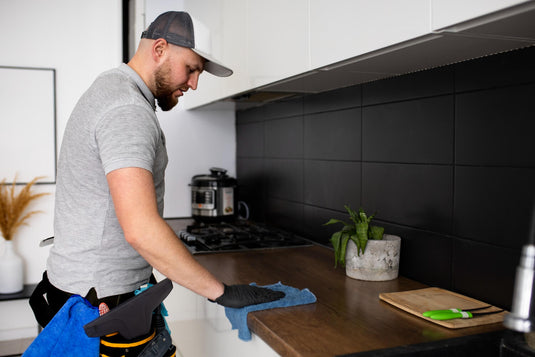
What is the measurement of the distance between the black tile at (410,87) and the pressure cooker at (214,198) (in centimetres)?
125

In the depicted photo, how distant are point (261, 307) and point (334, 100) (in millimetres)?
1044

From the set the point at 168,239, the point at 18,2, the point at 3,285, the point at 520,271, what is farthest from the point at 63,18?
the point at 520,271

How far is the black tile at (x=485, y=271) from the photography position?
1.33 meters

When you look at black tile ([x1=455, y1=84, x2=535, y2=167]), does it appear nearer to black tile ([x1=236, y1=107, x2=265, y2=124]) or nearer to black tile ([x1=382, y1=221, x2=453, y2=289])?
black tile ([x1=382, y1=221, x2=453, y2=289])

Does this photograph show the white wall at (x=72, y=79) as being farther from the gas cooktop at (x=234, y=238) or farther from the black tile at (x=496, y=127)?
the black tile at (x=496, y=127)

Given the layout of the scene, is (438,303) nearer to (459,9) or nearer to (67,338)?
(459,9)

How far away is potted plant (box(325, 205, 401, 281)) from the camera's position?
1636 millimetres

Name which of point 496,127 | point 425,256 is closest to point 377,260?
point 425,256

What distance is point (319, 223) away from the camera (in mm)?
2318

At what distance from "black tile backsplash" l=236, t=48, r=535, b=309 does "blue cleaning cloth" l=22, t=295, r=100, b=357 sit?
1.01m

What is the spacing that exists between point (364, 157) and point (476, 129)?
584 millimetres

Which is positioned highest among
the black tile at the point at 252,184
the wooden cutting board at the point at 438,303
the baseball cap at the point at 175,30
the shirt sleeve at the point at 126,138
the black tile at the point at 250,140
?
the baseball cap at the point at 175,30

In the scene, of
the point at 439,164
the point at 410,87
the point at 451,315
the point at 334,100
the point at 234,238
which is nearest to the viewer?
the point at 451,315

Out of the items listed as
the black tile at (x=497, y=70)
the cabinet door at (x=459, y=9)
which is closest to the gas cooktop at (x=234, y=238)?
the black tile at (x=497, y=70)
